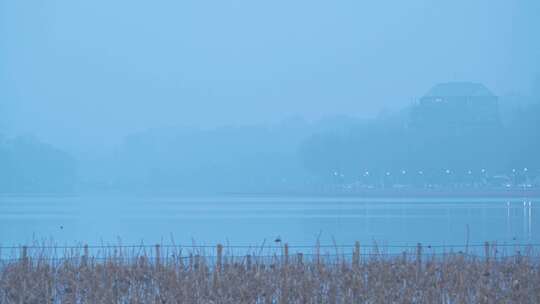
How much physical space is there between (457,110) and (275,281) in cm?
13077

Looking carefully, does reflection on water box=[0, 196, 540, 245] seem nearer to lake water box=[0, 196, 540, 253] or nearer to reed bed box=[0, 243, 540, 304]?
lake water box=[0, 196, 540, 253]

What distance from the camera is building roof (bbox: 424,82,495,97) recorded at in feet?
484

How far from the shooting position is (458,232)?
154ft

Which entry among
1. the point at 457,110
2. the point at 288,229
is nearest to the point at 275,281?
the point at 288,229

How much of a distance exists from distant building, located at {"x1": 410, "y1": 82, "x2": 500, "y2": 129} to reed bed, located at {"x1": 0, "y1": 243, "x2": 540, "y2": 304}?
12148 cm

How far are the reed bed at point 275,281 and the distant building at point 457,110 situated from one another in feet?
399

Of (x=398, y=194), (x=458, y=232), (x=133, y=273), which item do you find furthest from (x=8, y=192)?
(x=133, y=273)

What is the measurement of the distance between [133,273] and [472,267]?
5922 mm

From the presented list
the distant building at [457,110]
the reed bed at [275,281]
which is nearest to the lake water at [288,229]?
the reed bed at [275,281]

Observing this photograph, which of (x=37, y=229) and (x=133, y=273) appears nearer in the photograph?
(x=133, y=273)

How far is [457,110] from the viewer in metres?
142

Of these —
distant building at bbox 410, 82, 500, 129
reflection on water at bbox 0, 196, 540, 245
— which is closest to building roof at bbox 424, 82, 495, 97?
distant building at bbox 410, 82, 500, 129

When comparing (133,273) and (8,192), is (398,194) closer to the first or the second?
(8,192)

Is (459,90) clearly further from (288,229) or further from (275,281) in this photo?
(275,281)
